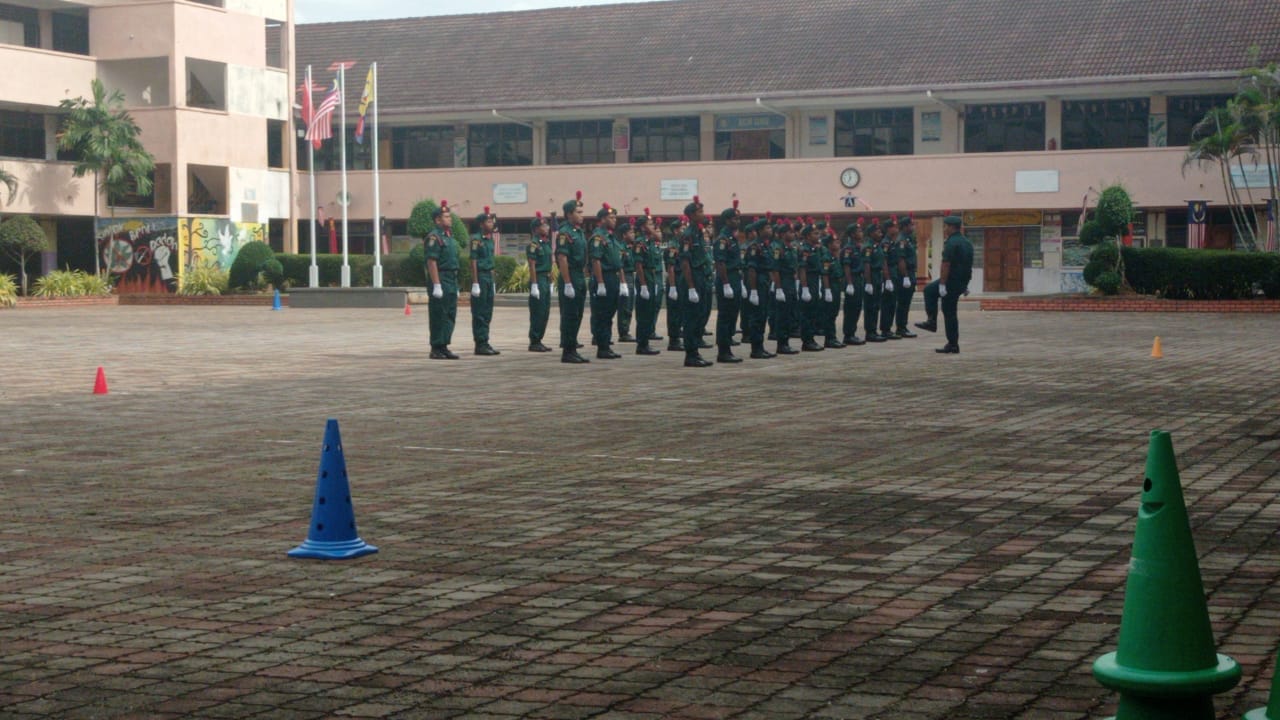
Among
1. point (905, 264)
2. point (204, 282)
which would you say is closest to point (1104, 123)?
point (905, 264)

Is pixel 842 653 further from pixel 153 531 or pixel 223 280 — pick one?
pixel 223 280

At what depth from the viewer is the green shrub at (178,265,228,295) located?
50.5 m

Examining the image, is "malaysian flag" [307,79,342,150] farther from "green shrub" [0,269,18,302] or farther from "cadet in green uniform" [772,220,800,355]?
"cadet in green uniform" [772,220,800,355]

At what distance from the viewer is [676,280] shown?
2159 centimetres

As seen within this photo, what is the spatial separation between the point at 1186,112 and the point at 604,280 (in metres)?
33.7

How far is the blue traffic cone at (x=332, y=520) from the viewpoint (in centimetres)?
766

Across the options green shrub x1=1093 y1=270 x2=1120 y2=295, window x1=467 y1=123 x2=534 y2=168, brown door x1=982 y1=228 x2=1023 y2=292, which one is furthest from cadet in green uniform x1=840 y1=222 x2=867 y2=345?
window x1=467 y1=123 x2=534 y2=168


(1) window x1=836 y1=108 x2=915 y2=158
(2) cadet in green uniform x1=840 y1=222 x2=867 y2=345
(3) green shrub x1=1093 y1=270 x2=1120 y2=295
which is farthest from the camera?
(1) window x1=836 y1=108 x2=915 y2=158

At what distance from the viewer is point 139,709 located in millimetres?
5164

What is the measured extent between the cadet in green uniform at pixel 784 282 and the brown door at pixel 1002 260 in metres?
30.9

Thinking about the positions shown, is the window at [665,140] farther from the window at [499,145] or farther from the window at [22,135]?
the window at [22,135]

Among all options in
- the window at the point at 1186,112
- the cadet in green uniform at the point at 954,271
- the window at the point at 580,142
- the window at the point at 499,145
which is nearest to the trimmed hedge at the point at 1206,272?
the window at the point at 1186,112

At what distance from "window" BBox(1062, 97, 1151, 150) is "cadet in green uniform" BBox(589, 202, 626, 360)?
3257cm

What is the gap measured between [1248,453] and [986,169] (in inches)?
1616
